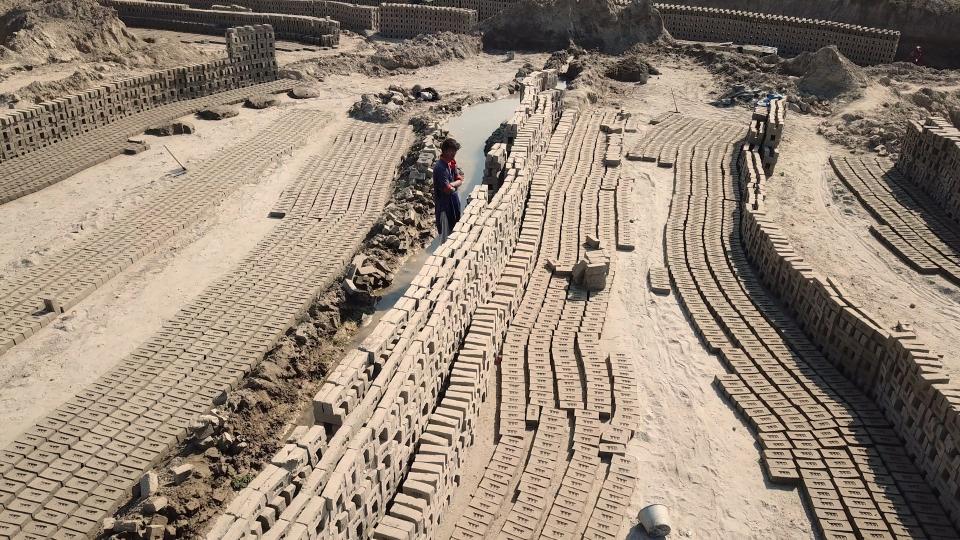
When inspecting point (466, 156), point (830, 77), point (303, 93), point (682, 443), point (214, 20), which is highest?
point (830, 77)

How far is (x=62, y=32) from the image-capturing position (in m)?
24.4

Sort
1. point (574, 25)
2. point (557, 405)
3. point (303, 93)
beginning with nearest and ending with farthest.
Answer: point (557, 405) → point (303, 93) → point (574, 25)

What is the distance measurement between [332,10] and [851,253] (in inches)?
946

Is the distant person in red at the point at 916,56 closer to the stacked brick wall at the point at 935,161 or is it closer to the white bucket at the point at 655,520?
the stacked brick wall at the point at 935,161

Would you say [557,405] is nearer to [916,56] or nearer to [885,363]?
[885,363]

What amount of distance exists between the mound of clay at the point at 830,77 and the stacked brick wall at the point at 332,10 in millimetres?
16890

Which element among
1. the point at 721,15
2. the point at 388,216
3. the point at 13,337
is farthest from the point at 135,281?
the point at 721,15

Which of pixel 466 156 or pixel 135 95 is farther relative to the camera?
pixel 135 95

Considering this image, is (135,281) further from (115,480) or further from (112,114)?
(112,114)

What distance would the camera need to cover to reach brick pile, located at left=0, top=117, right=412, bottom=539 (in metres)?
8.23

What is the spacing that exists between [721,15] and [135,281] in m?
23.6

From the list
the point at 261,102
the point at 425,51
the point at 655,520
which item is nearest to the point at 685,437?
the point at 655,520

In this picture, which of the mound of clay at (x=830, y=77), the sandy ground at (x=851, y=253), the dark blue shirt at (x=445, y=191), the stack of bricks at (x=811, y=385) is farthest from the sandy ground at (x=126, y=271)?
the mound of clay at (x=830, y=77)

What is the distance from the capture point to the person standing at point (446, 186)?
1134 centimetres
